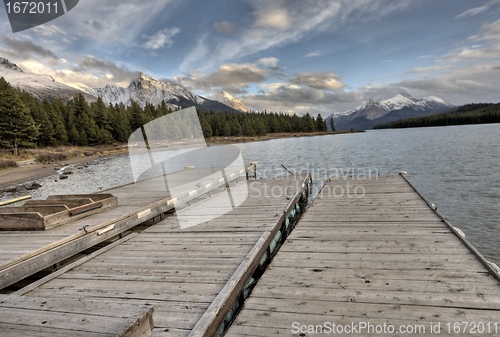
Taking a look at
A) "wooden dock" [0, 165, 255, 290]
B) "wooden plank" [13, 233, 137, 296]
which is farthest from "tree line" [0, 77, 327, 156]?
"wooden plank" [13, 233, 137, 296]

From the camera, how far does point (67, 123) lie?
72188 millimetres

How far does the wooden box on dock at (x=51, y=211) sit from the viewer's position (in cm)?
609

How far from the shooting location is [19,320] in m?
2.35

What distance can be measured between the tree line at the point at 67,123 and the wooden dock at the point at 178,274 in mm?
30682

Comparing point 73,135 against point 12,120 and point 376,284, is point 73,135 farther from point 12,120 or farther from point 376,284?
point 376,284

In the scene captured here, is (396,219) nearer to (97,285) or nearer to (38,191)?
(97,285)

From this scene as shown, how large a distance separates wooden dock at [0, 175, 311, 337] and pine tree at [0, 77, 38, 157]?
2024 inches

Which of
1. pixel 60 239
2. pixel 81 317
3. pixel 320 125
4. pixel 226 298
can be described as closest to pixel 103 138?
pixel 60 239

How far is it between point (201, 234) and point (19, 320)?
13.8 feet

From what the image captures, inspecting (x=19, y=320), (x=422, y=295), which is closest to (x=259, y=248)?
(x=422, y=295)

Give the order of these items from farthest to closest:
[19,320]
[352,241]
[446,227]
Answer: [446,227] < [352,241] < [19,320]

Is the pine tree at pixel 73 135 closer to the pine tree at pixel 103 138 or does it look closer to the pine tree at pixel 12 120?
the pine tree at pixel 103 138

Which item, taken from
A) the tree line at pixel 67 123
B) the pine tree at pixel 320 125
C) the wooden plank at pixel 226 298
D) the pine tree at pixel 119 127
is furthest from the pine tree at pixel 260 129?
the wooden plank at pixel 226 298

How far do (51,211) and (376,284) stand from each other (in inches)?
306
